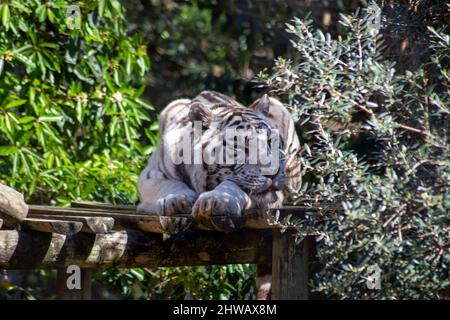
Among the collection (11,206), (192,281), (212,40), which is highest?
(212,40)

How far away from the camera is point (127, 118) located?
629 cm

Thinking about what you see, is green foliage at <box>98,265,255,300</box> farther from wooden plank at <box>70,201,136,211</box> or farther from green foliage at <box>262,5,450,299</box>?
green foliage at <box>262,5,450,299</box>

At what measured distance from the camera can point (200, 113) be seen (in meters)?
5.02

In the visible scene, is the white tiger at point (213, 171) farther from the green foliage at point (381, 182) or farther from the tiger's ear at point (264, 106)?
the green foliage at point (381, 182)

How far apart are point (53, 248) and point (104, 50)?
2743mm

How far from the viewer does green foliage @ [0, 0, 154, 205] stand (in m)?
5.80

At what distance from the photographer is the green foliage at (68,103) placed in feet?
19.0

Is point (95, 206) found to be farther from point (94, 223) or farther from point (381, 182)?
point (381, 182)

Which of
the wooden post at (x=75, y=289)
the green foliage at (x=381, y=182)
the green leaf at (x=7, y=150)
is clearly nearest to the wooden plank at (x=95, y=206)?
the green leaf at (x=7, y=150)

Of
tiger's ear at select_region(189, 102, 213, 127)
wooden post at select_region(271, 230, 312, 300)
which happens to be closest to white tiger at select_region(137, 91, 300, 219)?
tiger's ear at select_region(189, 102, 213, 127)

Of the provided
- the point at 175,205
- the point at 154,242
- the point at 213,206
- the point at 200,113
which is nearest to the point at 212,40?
the point at 200,113

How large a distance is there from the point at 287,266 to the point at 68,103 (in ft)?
7.32
